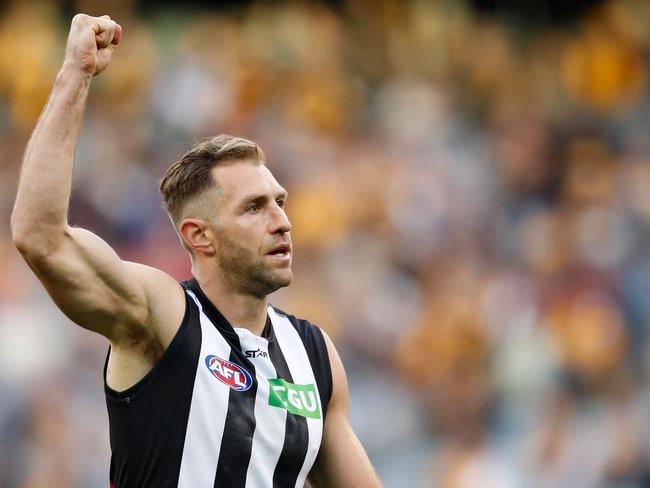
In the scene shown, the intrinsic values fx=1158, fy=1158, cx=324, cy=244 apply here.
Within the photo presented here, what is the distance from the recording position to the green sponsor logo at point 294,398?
4082mm

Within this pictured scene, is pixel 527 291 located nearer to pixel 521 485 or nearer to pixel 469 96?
pixel 521 485

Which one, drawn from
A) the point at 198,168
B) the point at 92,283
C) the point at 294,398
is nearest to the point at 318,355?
the point at 294,398

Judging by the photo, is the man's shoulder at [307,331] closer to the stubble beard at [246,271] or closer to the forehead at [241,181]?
the stubble beard at [246,271]

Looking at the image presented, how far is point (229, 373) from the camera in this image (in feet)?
13.1

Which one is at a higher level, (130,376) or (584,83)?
(584,83)

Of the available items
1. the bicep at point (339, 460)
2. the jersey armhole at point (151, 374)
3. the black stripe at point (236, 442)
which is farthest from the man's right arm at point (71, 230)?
the bicep at point (339, 460)

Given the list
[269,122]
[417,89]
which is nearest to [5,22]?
[269,122]

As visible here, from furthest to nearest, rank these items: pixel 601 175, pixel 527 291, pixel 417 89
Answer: pixel 417 89
pixel 601 175
pixel 527 291

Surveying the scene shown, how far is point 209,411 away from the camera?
3.89m

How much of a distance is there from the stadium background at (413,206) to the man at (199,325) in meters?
4.87

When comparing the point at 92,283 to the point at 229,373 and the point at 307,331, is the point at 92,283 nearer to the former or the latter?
the point at 229,373

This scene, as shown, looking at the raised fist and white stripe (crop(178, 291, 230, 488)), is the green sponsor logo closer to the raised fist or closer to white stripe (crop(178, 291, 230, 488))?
white stripe (crop(178, 291, 230, 488))

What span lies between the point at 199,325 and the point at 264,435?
44cm

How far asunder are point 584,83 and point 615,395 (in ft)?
14.3
